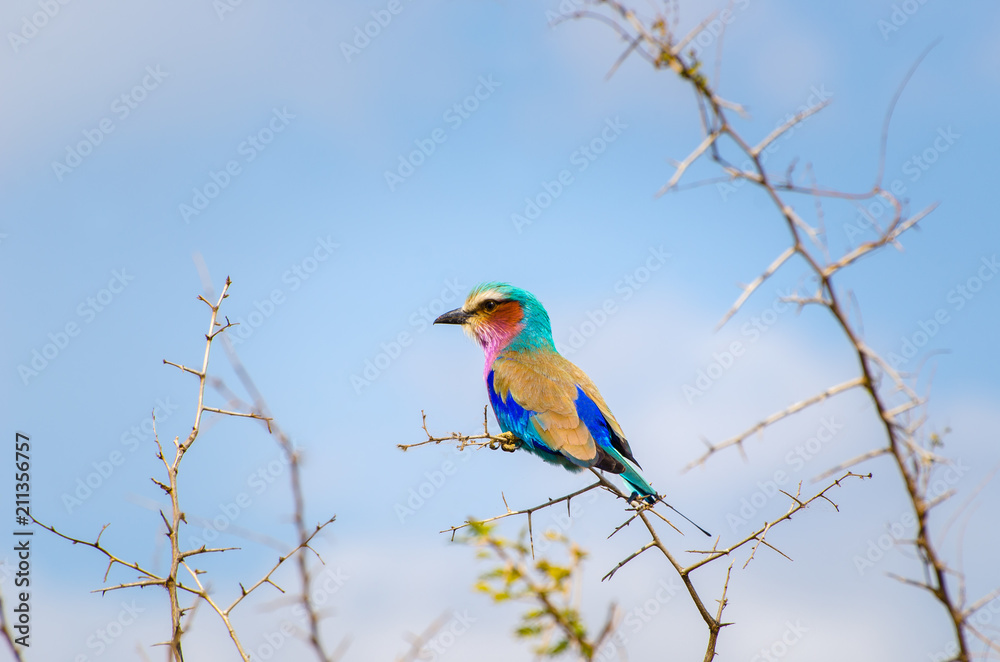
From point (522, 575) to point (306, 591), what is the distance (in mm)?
593

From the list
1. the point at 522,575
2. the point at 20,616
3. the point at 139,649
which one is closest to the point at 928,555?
the point at 522,575

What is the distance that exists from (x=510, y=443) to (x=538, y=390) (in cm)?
50

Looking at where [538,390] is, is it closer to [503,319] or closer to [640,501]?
[503,319]

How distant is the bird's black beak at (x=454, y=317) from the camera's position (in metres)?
8.12

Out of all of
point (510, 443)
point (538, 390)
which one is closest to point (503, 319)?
point (538, 390)

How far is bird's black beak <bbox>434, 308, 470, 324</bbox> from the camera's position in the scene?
8125mm

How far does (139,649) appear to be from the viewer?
3.08 m

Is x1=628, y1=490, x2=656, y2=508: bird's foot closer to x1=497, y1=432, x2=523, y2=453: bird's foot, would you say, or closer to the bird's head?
x1=497, y1=432, x2=523, y2=453: bird's foot

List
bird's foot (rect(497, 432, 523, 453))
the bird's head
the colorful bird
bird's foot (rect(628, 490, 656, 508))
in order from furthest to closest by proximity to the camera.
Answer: the bird's head, bird's foot (rect(497, 432, 523, 453)), the colorful bird, bird's foot (rect(628, 490, 656, 508))

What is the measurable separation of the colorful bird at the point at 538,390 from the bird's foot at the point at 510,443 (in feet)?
0.13

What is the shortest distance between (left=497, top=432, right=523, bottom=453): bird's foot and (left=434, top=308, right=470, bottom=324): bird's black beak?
5.39 feet

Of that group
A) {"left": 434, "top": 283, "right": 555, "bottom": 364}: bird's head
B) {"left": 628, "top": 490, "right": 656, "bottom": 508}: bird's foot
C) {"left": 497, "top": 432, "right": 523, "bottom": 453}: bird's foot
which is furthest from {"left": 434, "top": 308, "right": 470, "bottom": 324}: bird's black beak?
{"left": 628, "top": 490, "right": 656, "bottom": 508}: bird's foot

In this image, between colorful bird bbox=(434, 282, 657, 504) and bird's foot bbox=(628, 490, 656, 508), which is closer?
bird's foot bbox=(628, 490, 656, 508)

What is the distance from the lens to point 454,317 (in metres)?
8.17
